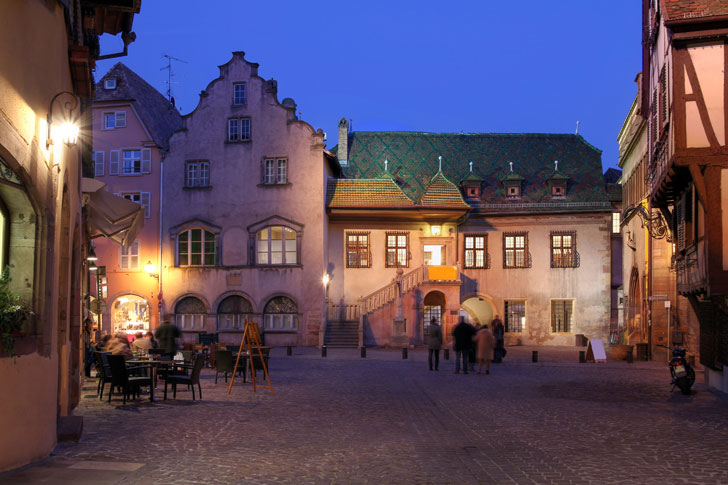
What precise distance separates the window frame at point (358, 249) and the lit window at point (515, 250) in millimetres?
6835

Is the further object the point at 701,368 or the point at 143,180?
the point at 143,180

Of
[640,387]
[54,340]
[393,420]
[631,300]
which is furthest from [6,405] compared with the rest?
[631,300]

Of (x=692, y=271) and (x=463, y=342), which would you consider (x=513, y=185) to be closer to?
(x=463, y=342)

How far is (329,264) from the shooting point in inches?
1511

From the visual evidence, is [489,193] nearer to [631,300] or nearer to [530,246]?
[530,246]

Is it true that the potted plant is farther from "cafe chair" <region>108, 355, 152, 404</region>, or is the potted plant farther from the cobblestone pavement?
"cafe chair" <region>108, 355, 152, 404</region>

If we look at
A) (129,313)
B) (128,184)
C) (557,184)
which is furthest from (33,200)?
(557,184)

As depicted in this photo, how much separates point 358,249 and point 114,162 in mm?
12807

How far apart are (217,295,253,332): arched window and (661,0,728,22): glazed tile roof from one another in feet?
80.3

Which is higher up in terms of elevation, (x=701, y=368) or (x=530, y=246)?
(x=530, y=246)

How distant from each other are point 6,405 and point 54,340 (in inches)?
86.0

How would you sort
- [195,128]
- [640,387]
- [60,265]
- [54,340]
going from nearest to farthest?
1. [54,340]
2. [60,265]
3. [640,387]
4. [195,128]

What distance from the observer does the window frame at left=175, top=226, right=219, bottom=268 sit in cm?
3725

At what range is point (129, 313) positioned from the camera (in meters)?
38.8
